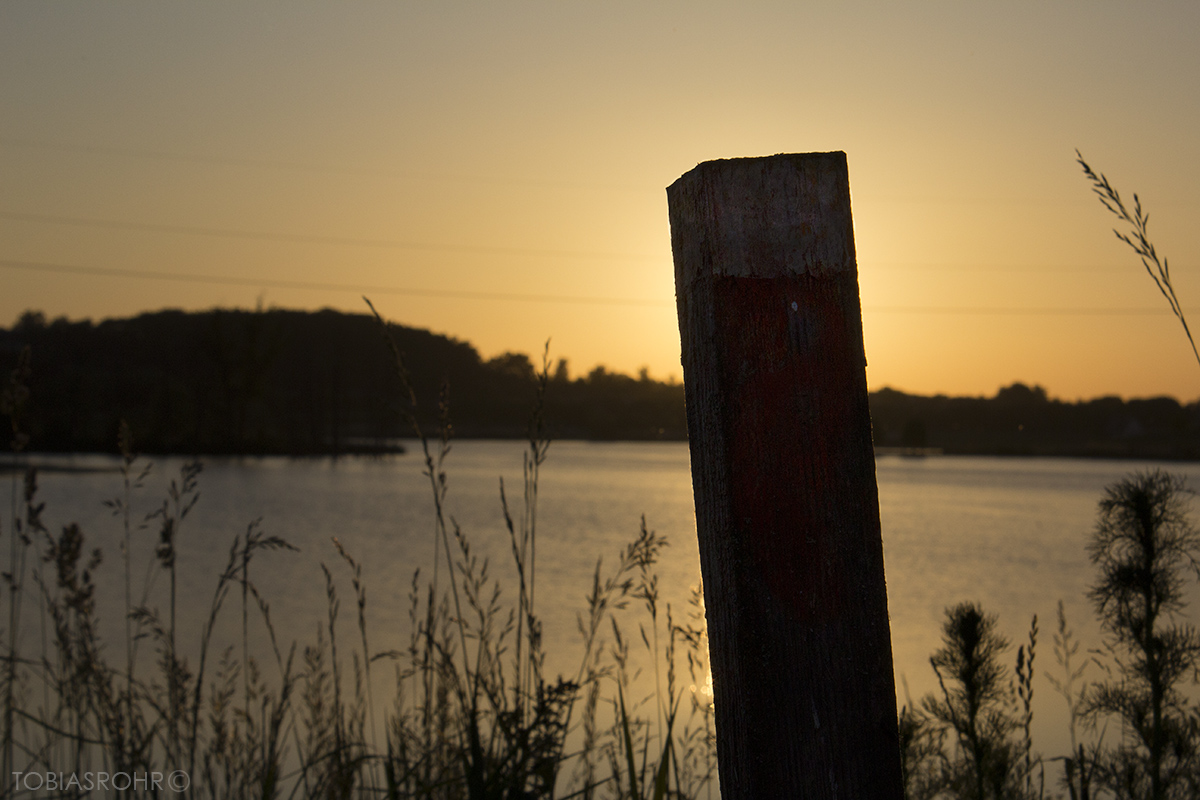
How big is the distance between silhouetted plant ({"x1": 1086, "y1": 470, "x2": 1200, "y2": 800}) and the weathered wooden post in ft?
5.02

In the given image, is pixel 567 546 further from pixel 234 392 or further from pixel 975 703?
pixel 234 392

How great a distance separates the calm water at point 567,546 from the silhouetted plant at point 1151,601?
123mm

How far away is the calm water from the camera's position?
28.0 feet

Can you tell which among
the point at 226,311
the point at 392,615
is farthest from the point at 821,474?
the point at 226,311

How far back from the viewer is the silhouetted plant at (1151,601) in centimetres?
219

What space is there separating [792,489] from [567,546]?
1486 cm

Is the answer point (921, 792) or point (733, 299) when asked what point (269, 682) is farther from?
point (733, 299)

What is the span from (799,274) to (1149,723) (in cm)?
206

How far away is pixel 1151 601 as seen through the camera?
7.23 feet

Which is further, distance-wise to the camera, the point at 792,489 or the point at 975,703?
the point at 975,703

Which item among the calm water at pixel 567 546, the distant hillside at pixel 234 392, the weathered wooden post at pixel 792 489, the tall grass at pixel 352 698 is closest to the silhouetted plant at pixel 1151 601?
the calm water at pixel 567 546

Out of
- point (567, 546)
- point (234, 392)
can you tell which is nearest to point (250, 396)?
point (234, 392)

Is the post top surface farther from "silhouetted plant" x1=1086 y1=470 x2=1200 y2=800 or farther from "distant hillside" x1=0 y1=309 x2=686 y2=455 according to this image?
"distant hillside" x1=0 y1=309 x2=686 y2=455

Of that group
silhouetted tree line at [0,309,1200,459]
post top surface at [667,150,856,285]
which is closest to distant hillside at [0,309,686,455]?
silhouetted tree line at [0,309,1200,459]
